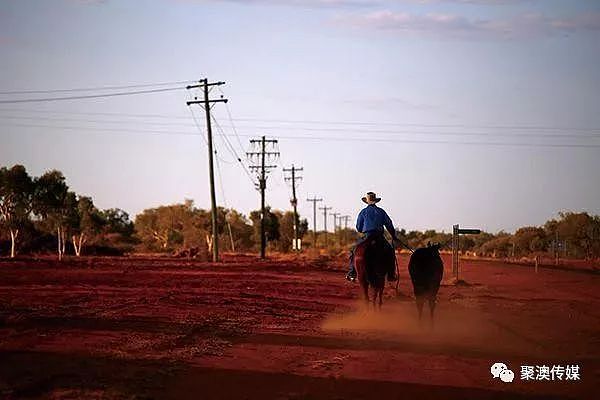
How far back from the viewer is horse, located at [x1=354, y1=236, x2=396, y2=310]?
18.0 m

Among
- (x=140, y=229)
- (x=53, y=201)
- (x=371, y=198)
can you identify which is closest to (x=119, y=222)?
(x=140, y=229)

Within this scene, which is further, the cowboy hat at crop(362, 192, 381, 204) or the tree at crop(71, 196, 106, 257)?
the tree at crop(71, 196, 106, 257)

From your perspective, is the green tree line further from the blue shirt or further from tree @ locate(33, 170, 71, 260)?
the blue shirt

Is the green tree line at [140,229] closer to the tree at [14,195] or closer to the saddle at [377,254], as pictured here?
the tree at [14,195]

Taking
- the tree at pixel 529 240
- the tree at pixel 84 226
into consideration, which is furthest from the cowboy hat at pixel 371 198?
the tree at pixel 529 240

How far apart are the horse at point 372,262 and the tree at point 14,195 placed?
49.5 m

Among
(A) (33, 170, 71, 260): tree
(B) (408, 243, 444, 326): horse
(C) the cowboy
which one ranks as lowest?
(B) (408, 243, 444, 326): horse

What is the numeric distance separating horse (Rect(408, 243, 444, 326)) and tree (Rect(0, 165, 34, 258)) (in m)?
50.6

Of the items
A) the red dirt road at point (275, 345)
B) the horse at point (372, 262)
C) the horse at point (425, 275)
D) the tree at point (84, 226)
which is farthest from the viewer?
the tree at point (84, 226)

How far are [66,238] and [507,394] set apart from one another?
69.8 metres

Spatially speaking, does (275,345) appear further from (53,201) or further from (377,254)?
(53,201)

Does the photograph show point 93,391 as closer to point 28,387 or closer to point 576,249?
point 28,387

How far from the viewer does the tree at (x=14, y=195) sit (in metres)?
62.9

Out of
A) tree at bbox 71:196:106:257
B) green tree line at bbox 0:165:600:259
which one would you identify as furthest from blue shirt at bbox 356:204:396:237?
tree at bbox 71:196:106:257
